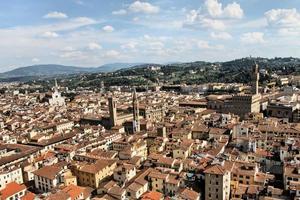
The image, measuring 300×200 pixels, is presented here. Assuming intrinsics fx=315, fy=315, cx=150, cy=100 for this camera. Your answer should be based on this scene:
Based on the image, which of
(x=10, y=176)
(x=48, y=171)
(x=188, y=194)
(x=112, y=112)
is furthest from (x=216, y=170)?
(x=112, y=112)

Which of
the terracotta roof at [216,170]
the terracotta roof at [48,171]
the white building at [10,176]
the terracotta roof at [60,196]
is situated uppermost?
the terracotta roof at [216,170]

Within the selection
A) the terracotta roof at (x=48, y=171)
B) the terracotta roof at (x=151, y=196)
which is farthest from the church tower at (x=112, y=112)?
the terracotta roof at (x=151, y=196)

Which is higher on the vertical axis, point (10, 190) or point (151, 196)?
point (151, 196)

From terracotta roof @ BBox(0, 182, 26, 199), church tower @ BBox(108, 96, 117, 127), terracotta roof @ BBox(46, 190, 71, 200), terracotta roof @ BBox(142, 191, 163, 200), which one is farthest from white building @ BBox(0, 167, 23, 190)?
church tower @ BBox(108, 96, 117, 127)

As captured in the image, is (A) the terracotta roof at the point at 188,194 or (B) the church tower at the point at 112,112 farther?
(B) the church tower at the point at 112,112

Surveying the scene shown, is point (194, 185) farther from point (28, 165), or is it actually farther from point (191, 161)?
point (28, 165)

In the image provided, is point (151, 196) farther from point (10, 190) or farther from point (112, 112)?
point (112, 112)

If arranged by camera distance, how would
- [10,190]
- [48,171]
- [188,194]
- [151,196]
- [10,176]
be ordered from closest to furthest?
[151,196] < [188,194] < [10,190] < [48,171] < [10,176]

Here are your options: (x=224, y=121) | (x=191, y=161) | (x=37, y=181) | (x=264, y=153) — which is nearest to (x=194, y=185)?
(x=191, y=161)

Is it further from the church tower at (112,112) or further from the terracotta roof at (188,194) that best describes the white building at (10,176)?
the church tower at (112,112)

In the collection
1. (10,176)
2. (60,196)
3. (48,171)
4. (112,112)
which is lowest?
(10,176)

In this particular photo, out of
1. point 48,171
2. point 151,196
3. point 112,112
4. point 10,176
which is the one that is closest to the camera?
point 151,196
